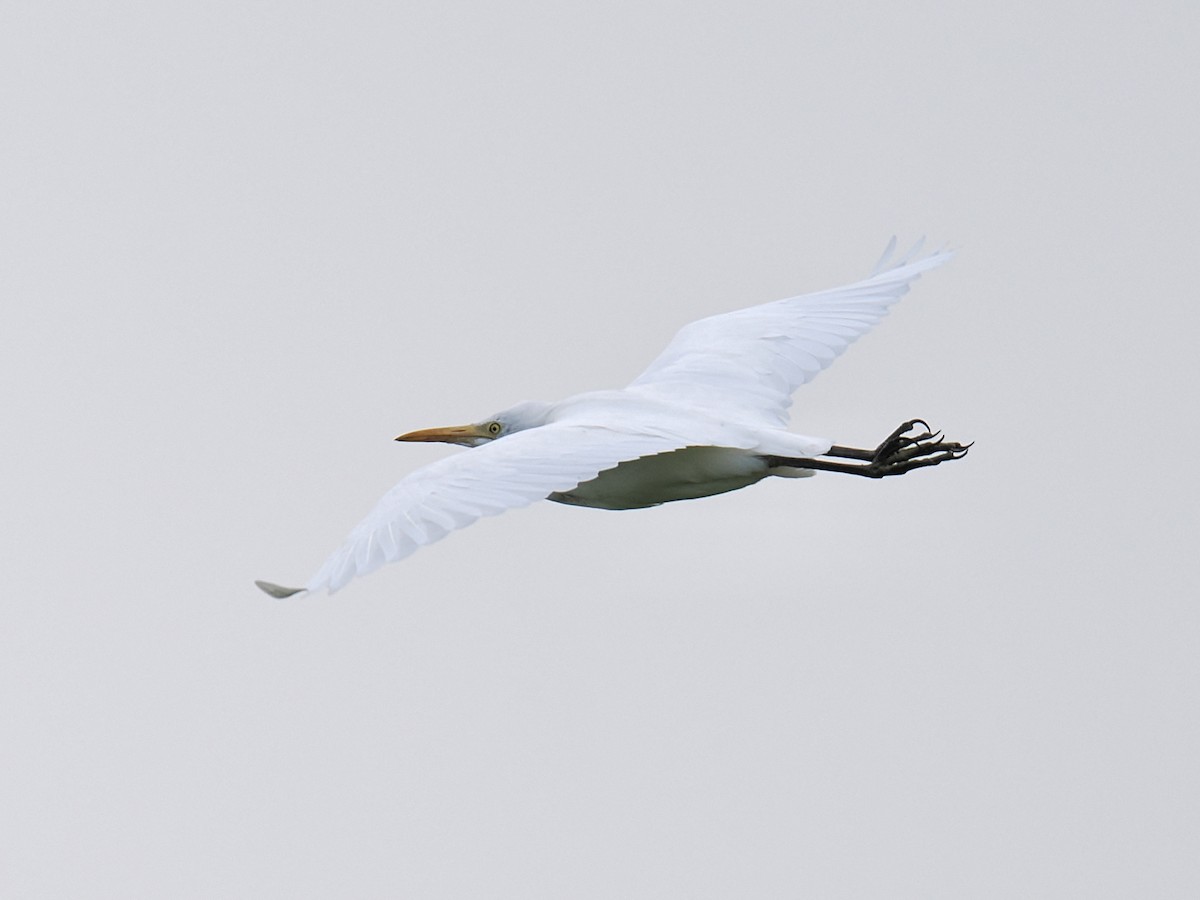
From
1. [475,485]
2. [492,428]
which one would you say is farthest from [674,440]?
[492,428]

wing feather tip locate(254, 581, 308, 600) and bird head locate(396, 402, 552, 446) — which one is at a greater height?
bird head locate(396, 402, 552, 446)

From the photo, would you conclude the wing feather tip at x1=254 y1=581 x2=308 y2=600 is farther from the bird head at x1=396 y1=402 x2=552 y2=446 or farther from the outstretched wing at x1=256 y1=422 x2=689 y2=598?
the bird head at x1=396 y1=402 x2=552 y2=446

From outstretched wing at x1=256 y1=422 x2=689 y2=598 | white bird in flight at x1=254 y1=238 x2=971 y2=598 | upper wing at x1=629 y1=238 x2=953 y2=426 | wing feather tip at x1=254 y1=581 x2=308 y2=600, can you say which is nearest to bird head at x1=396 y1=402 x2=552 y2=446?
white bird in flight at x1=254 y1=238 x2=971 y2=598

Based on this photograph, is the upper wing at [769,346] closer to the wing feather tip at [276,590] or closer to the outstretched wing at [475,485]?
the outstretched wing at [475,485]

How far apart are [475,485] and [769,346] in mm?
3058

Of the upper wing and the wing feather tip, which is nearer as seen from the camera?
the wing feather tip

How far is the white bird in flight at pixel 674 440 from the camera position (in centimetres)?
848

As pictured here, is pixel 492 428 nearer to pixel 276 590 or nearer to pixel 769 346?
pixel 769 346

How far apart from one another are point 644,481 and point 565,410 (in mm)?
640

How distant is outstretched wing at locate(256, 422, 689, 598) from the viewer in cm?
826

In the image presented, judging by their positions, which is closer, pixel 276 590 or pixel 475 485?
pixel 276 590

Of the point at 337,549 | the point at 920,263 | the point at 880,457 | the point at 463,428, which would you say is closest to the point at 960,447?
the point at 880,457

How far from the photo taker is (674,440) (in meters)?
9.31

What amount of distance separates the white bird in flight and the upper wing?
1 centimetres
